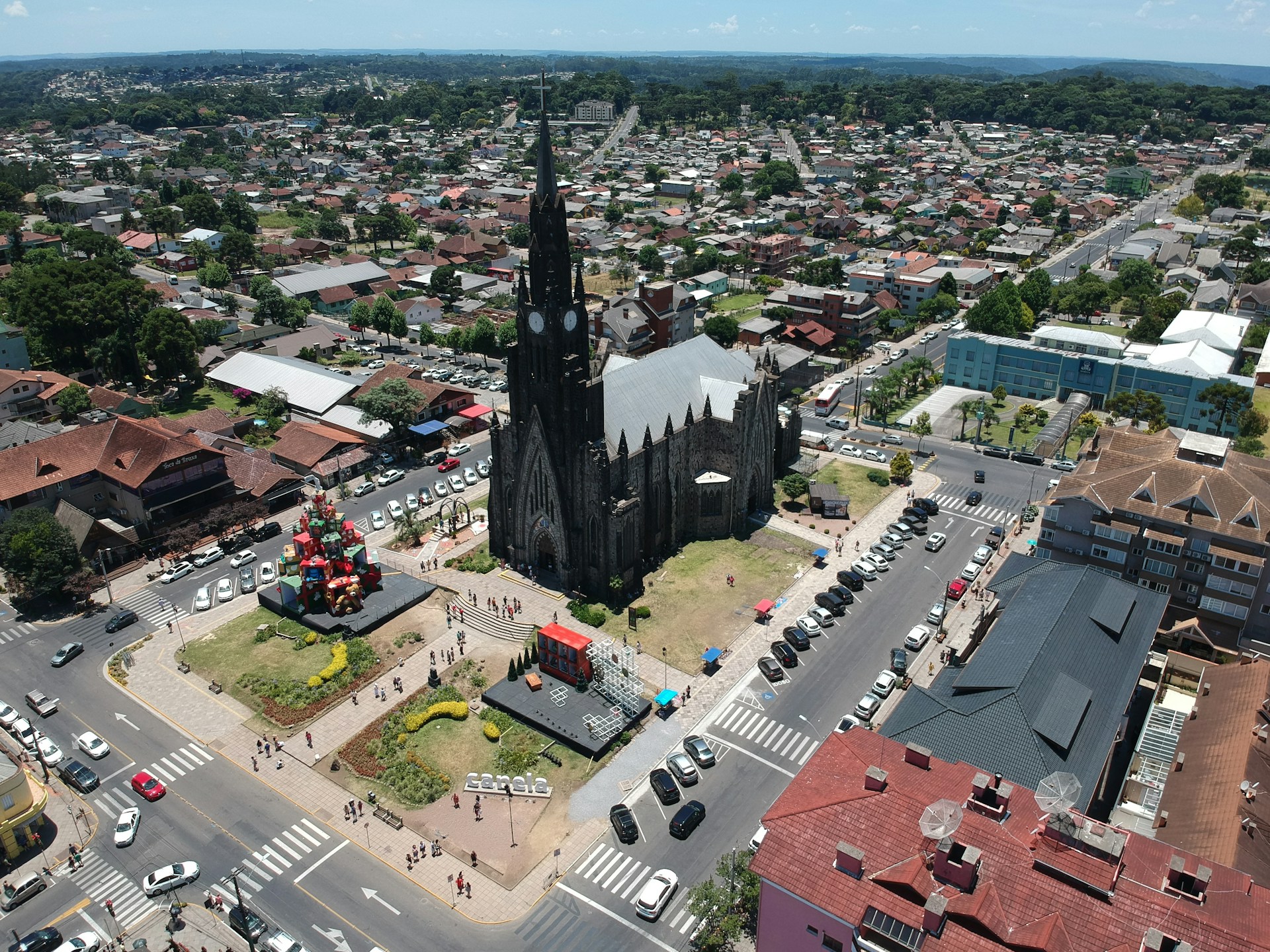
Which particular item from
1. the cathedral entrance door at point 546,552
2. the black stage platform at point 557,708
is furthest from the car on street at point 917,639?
the cathedral entrance door at point 546,552

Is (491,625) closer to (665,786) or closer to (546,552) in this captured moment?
(546,552)

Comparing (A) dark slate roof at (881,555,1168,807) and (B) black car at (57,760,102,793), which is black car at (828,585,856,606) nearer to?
(A) dark slate roof at (881,555,1168,807)

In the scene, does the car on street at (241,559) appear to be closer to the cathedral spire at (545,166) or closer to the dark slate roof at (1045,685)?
the cathedral spire at (545,166)

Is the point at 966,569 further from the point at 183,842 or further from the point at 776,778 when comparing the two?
the point at 183,842

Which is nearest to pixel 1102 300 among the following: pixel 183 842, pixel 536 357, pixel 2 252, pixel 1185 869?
pixel 536 357

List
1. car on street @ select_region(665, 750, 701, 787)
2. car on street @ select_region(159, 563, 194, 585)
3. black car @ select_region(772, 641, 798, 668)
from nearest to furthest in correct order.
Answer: car on street @ select_region(665, 750, 701, 787) → black car @ select_region(772, 641, 798, 668) → car on street @ select_region(159, 563, 194, 585)

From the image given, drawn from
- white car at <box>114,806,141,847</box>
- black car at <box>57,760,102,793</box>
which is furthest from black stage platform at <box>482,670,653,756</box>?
black car at <box>57,760,102,793</box>
